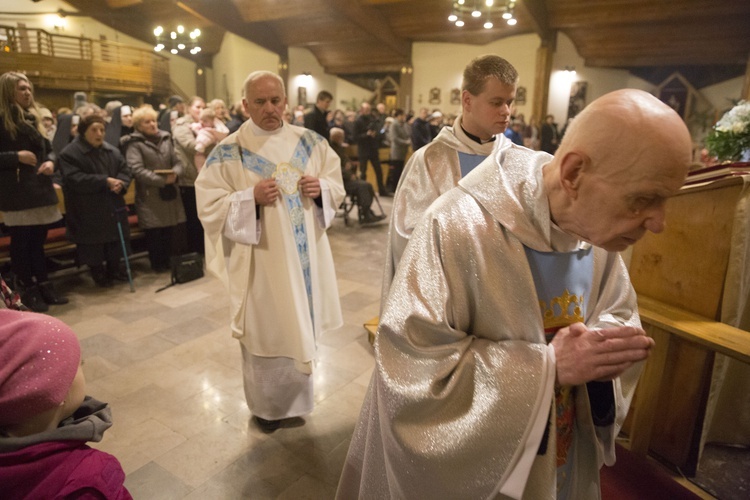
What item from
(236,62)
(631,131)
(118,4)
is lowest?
(631,131)

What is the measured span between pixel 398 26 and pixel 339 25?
1.81m

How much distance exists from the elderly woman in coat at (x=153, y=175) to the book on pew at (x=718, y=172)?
465 cm

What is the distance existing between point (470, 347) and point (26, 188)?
4446 millimetres

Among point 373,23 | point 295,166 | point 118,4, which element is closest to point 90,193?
point 295,166

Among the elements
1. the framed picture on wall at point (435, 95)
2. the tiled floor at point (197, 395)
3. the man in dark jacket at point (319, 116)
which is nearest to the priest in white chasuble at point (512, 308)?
the tiled floor at point (197, 395)

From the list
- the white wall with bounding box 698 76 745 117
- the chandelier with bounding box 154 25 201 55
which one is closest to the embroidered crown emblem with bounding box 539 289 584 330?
the chandelier with bounding box 154 25 201 55

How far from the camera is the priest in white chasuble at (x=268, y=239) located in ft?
8.10

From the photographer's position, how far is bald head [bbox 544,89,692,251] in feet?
2.94

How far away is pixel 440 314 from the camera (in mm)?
1012

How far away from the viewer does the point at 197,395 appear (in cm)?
302

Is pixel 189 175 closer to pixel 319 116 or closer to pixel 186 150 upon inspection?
pixel 186 150

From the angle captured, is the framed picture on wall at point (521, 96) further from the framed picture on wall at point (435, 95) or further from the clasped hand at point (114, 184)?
the clasped hand at point (114, 184)

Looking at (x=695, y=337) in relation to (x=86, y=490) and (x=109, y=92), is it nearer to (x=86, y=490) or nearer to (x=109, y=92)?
(x=86, y=490)

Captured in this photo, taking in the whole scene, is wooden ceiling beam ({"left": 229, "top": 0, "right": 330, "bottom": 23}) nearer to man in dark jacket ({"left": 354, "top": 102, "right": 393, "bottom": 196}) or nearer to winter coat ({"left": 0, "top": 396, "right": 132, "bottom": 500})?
man in dark jacket ({"left": 354, "top": 102, "right": 393, "bottom": 196})
